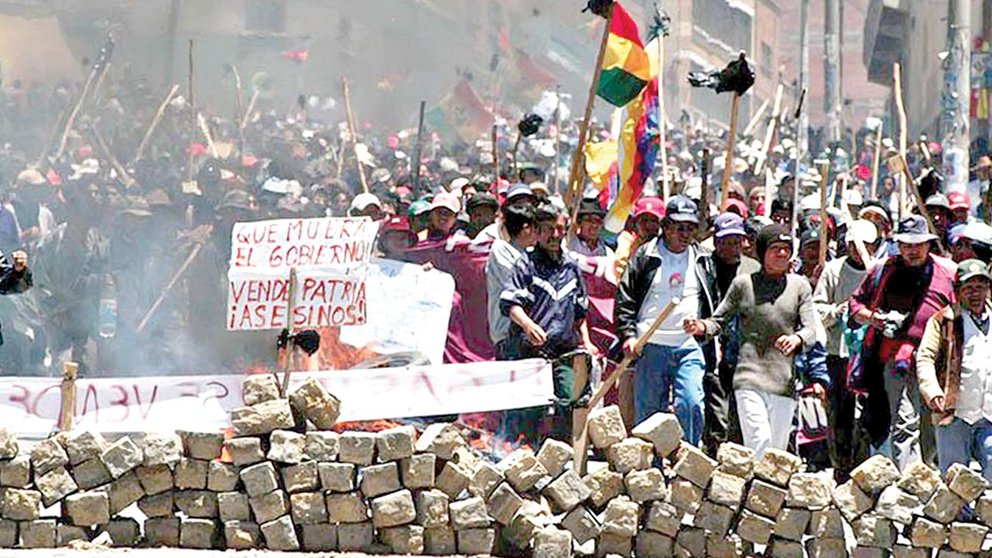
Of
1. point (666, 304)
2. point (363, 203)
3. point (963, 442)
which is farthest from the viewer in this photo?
point (363, 203)

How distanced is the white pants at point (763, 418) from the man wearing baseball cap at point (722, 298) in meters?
0.41

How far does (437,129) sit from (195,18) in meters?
4.64

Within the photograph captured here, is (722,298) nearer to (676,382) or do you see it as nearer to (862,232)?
(676,382)

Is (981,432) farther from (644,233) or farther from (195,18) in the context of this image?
(195,18)

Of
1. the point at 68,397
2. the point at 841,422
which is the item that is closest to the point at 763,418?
the point at 841,422

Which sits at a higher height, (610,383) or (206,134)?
(206,134)

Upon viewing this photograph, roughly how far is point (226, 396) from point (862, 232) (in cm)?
394

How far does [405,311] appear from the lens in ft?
38.0

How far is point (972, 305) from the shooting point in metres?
9.33

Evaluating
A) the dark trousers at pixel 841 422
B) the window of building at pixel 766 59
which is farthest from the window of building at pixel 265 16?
the window of building at pixel 766 59

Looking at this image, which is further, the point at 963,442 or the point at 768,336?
the point at 768,336

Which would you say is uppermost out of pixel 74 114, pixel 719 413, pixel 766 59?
pixel 766 59

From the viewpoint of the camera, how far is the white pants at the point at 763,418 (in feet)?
32.3

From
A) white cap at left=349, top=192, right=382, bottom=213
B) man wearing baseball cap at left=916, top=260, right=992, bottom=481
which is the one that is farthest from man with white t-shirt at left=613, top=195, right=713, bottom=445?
white cap at left=349, top=192, right=382, bottom=213
